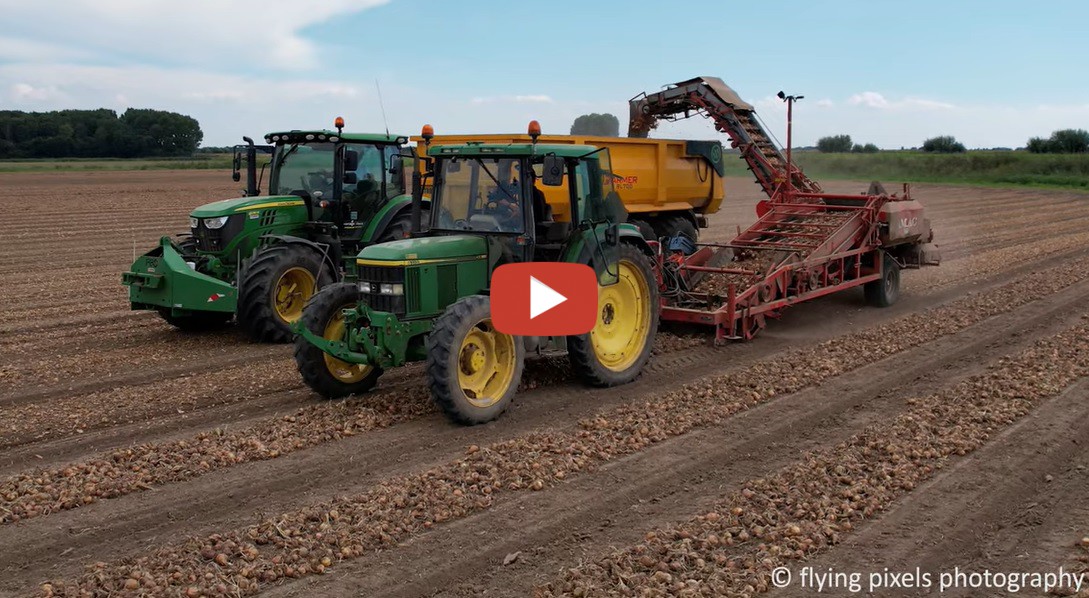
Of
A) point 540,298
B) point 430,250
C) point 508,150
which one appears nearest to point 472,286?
point 430,250

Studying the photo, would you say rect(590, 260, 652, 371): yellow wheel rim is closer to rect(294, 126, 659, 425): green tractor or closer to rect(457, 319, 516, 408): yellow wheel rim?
rect(294, 126, 659, 425): green tractor

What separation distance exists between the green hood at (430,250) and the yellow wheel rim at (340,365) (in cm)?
64

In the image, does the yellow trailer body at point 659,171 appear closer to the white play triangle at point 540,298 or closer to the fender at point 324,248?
the fender at point 324,248

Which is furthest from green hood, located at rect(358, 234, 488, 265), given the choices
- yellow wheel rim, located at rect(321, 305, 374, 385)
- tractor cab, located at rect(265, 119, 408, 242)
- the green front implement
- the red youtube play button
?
tractor cab, located at rect(265, 119, 408, 242)

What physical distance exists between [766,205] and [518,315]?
Answer: 625 cm

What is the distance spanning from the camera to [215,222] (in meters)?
10.5

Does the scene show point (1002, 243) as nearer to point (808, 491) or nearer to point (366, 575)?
point (808, 491)

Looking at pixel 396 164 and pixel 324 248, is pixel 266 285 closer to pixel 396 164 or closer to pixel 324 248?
pixel 324 248

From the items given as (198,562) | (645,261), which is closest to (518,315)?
(645,261)

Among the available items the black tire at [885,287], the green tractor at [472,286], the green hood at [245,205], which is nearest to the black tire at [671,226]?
the black tire at [885,287]

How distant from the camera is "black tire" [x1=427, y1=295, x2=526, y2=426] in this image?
6801 millimetres

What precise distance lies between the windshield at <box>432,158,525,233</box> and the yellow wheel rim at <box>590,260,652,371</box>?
1.17 metres

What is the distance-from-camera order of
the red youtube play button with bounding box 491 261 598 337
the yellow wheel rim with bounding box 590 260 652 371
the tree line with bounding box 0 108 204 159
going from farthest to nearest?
the tree line with bounding box 0 108 204 159 < the yellow wheel rim with bounding box 590 260 652 371 < the red youtube play button with bounding box 491 261 598 337

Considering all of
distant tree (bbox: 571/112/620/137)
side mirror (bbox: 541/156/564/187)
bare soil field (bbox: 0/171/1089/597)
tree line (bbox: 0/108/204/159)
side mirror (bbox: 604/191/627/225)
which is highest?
tree line (bbox: 0/108/204/159)
